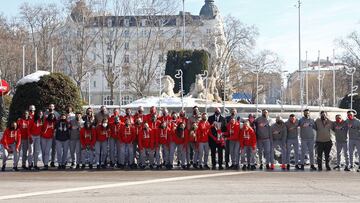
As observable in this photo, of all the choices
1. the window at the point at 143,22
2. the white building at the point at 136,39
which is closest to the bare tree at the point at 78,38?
the white building at the point at 136,39

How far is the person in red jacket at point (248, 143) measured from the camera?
684 inches

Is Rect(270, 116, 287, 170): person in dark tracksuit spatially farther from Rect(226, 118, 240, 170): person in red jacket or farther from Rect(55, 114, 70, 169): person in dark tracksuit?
Rect(55, 114, 70, 169): person in dark tracksuit

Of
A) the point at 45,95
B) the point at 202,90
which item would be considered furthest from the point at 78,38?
the point at 45,95

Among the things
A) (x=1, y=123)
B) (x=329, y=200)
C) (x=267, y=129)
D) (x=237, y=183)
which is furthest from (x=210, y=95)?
(x=329, y=200)

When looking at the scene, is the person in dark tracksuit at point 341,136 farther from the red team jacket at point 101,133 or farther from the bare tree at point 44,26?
the bare tree at point 44,26

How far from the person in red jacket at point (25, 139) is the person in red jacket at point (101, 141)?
77.9 inches

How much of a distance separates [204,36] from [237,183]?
5114 centimetres

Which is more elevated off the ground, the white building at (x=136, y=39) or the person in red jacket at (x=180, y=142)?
the white building at (x=136, y=39)

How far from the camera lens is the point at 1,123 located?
83.4ft

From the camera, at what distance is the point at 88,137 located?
17.6 metres

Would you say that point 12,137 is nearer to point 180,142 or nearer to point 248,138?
point 180,142

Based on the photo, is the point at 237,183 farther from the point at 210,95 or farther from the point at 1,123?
the point at 210,95

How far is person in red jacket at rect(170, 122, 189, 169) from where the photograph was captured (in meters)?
17.5

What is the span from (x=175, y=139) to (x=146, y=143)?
0.86 m
